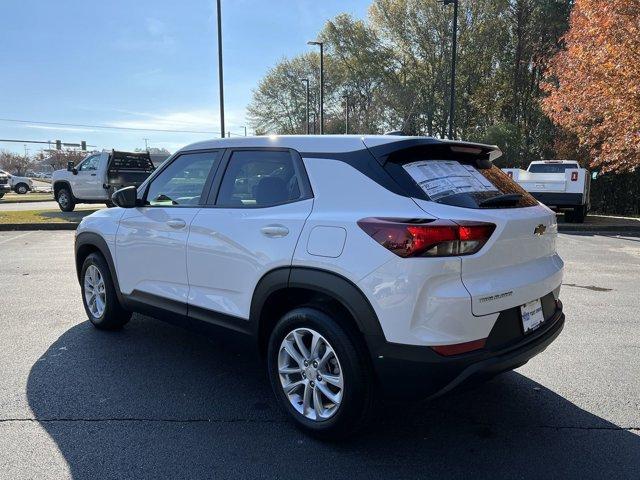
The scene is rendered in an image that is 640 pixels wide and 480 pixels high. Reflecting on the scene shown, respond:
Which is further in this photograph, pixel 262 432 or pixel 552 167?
pixel 552 167

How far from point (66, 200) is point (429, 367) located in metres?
17.0

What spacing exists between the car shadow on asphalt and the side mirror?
1.29m

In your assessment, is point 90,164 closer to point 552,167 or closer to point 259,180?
point 259,180

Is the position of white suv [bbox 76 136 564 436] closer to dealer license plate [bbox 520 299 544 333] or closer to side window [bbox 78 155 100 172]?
dealer license plate [bbox 520 299 544 333]

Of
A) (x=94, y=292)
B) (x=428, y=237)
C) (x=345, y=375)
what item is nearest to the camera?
(x=428, y=237)

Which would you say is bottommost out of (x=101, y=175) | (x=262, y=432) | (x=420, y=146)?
(x=262, y=432)

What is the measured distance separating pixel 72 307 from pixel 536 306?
4.84m

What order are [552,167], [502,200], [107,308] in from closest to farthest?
1. [502,200]
2. [107,308]
3. [552,167]

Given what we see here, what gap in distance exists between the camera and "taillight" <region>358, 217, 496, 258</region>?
8.22 ft

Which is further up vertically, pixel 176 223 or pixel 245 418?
pixel 176 223

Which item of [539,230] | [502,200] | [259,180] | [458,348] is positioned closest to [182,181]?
[259,180]

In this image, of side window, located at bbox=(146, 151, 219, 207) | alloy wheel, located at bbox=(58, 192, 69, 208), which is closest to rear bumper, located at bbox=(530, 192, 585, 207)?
side window, located at bbox=(146, 151, 219, 207)

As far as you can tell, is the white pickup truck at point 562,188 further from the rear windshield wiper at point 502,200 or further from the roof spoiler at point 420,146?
the rear windshield wiper at point 502,200

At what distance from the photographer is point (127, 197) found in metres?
4.14
